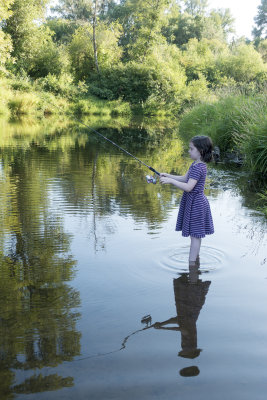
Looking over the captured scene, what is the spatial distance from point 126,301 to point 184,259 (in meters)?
1.27

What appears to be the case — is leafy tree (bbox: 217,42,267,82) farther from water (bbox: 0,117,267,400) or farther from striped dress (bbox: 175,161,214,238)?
striped dress (bbox: 175,161,214,238)

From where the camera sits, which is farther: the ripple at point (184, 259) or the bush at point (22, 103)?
the bush at point (22, 103)

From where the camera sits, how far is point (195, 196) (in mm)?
4492

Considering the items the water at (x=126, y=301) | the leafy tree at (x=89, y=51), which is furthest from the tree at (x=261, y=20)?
the water at (x=126, y=301)

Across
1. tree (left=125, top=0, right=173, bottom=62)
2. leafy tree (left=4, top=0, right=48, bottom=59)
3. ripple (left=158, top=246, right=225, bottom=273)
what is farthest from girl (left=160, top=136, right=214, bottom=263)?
tree (left=125, top=0, right=173, bottom=62)

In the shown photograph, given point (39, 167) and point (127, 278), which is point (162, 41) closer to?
point (39, 167)

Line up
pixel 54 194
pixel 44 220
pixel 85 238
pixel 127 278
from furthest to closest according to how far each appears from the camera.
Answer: pixel 54 194 → pixel 44 220 → pixel 85 238 → pixel 127 278

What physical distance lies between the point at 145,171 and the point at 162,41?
32.8 metres

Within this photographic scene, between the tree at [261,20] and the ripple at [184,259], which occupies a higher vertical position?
the tree at [261,20]

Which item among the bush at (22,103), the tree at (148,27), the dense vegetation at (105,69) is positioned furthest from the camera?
the tree at (148,27)

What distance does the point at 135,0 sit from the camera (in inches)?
1694

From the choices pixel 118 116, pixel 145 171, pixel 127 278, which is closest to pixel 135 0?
pixel 118 116

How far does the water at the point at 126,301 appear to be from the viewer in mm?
2719

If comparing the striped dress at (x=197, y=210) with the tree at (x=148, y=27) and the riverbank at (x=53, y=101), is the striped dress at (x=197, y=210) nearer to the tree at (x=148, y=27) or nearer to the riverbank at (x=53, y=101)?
the riverbank at (x=53, y=101)
